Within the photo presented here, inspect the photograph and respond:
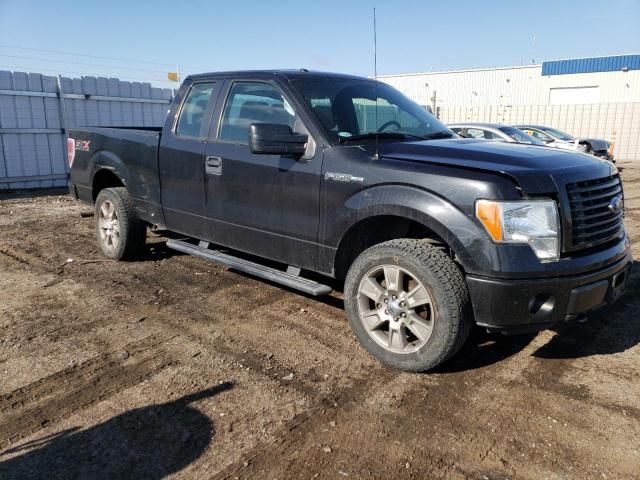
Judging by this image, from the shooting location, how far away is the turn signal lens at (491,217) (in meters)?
3.03

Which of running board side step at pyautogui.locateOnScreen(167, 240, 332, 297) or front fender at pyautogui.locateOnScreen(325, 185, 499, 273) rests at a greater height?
front fender at pyautogui.locateOnScreen(325, 185, 499, 273)

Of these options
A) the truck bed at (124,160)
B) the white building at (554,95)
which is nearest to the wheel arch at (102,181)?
the truck bed at (124,160)

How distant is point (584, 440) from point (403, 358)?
112cm

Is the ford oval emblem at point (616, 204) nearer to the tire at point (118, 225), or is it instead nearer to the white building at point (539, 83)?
the tire at point (118, 225)

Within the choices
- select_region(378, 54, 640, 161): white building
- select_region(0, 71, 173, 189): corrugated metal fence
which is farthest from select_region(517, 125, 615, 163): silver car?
select_region(0, 71, 173, 189): corrugated metal fence

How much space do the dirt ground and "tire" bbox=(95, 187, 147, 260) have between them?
0.94 meters

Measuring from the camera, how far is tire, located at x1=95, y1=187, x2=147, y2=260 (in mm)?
5777

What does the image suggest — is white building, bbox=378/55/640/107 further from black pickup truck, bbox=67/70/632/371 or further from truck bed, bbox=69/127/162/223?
black pickup truck, bbox=67/70/632/371

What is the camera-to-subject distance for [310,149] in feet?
12.9

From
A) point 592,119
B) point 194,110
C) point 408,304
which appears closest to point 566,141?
point 592,119

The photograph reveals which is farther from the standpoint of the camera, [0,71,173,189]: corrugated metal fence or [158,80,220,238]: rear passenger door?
[0,71,173,189]: corrugated metal fence

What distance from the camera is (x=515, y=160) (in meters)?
3.31

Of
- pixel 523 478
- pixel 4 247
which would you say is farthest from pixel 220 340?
pixel 4 247

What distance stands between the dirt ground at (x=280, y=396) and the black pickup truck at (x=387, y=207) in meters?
0.41
